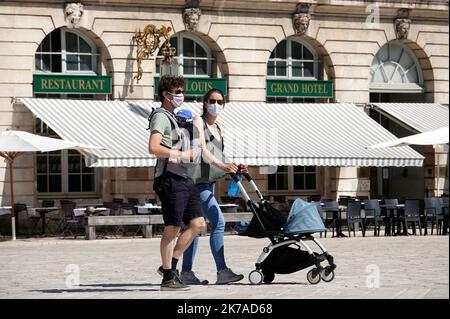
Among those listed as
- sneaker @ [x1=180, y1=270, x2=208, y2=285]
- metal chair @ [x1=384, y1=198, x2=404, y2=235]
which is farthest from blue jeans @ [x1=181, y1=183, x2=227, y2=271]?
metal chair @ [x1=384, y1=198, x2=404, y2=235]

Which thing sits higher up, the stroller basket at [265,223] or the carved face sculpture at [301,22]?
the carved face sculpture at [301,22]

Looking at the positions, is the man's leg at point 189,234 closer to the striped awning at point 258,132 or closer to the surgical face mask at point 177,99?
the surgical face mask at point 177,99

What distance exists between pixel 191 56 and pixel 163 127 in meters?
19.4

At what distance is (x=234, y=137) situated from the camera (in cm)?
2925

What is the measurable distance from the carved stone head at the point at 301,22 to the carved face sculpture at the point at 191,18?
262 cm

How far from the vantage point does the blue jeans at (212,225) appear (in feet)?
43.6

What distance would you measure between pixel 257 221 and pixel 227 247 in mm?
9372

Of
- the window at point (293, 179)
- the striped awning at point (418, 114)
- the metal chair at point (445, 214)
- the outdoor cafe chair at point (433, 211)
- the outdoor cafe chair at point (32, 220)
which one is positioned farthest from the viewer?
the window at point (293, 179)

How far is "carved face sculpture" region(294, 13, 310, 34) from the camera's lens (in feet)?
107

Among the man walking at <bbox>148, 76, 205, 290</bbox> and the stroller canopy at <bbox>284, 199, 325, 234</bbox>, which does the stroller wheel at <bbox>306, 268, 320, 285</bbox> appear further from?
the man walking at <bbox>148, 76, 205, 290</bbox>

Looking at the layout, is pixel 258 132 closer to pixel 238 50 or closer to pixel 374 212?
pixel 238 50

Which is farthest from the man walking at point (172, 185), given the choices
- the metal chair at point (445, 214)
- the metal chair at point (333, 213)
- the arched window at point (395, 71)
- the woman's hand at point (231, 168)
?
Result: the arched window at point (395, 71)

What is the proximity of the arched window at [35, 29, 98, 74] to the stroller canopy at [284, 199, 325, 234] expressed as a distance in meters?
17.3

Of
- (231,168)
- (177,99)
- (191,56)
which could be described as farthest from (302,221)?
(191,56)
